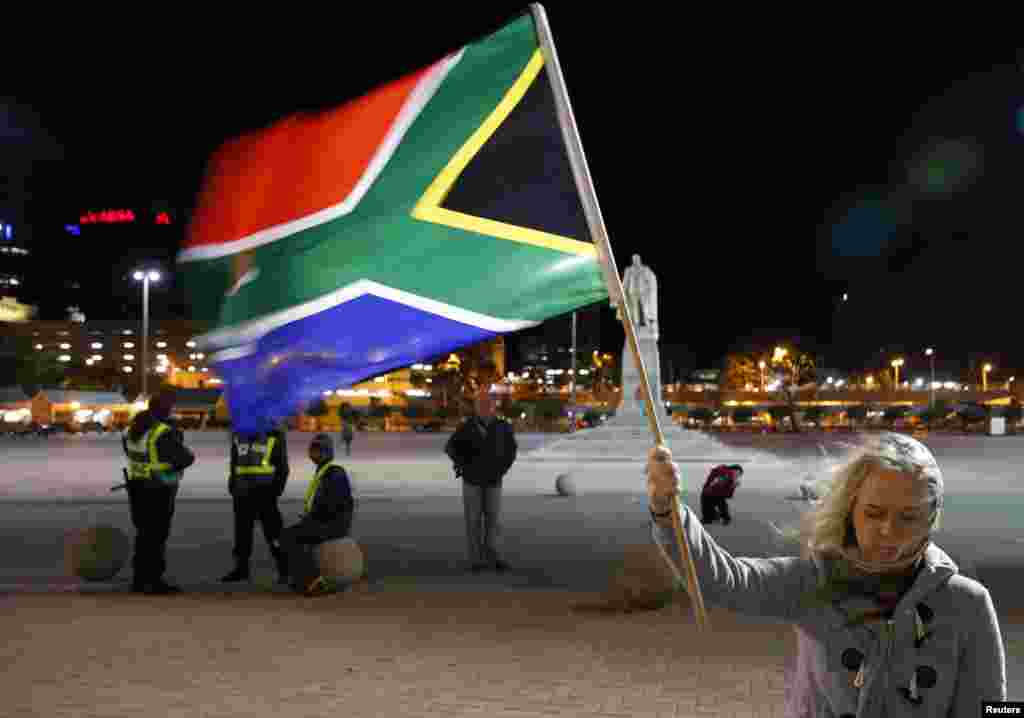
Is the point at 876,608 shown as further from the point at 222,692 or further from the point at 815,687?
the point at 222,692

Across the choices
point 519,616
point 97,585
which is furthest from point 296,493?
point 519,616

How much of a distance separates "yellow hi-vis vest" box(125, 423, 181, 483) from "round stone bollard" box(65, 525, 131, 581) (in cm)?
82

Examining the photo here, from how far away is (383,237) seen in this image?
5.48m

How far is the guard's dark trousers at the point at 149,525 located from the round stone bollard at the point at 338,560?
1.47 m

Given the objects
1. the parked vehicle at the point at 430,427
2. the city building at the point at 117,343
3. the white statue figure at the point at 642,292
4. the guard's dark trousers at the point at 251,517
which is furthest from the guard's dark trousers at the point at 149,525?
the city building at the point at 117,343

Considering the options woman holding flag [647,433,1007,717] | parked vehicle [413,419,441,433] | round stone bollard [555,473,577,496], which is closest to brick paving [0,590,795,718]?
woman holding flag [647,433,1007,717]

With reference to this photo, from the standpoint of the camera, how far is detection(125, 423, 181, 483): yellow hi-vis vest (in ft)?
37.0

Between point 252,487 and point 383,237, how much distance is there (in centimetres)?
719

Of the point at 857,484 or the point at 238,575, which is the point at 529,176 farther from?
the point at 238,575

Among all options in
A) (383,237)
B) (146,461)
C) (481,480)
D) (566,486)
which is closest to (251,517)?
(146,461)

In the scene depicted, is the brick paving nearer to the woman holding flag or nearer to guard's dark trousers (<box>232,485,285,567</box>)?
guard's dark trousers (<box>232,485,285,567</box>)

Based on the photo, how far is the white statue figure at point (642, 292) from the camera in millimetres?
43531

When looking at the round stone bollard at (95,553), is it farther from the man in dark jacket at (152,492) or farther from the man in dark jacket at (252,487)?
the man in dark jacket at (252,487)

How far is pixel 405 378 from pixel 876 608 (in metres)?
145
